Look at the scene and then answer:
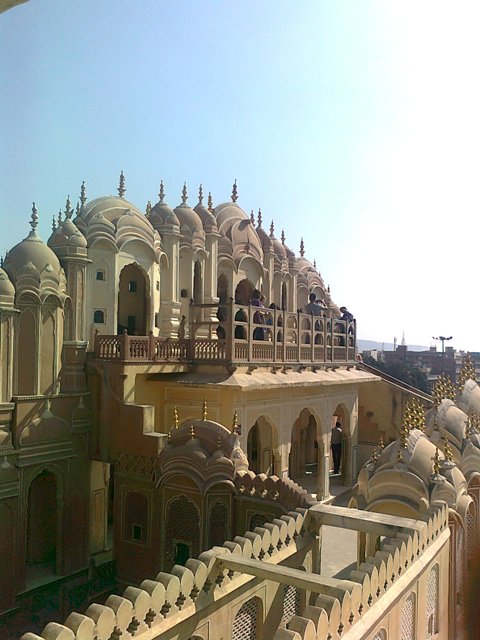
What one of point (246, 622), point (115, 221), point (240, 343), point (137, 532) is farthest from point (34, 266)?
point (246, 622)

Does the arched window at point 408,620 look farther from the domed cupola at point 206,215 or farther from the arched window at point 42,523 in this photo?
the domed cupola at point 206,215

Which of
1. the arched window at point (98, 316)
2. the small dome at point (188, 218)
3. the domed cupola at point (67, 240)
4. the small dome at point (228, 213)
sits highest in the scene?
the small dome at point (228, 213)

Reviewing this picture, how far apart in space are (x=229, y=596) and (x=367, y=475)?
414 cm

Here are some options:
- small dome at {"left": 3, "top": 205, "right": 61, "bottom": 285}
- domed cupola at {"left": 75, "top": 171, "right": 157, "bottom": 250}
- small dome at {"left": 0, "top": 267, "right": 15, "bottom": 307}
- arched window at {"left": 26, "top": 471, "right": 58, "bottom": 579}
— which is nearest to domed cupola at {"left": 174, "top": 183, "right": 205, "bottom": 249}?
domed cupola at {"left": 75, "top": 171, "right": 157, "bottom": 250}

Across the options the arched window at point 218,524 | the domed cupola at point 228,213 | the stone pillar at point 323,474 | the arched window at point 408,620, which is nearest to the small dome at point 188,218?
the domed cupola at point 228,213

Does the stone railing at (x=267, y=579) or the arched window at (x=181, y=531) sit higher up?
the stone railing at (x=267, y=579)

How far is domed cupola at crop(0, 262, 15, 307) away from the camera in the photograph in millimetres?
13844

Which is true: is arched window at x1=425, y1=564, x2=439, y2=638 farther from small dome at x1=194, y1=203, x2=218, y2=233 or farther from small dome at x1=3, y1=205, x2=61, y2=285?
small dome at x1=194, y1=203, x2=218, y2=233

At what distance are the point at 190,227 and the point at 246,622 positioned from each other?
1472cm

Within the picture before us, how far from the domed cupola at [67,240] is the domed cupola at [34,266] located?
1.82 ft

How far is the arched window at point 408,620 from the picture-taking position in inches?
329

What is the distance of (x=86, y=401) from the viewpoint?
610 inches

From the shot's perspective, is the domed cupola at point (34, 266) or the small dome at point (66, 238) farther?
the small dome at point (66, 238)

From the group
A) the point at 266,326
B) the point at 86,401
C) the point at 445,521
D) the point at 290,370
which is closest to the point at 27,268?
the point at 86,401
